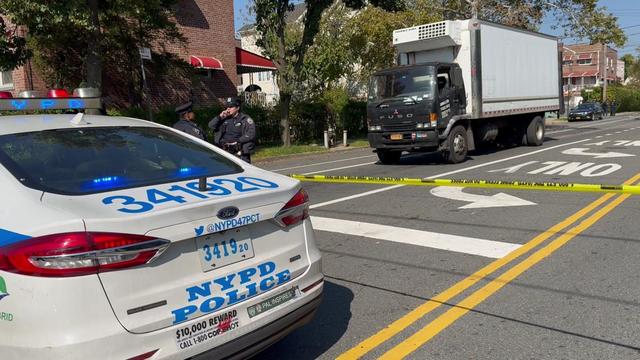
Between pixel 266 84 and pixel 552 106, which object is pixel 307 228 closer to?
pixel 552 106

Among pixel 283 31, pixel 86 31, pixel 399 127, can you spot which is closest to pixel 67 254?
pixel 399 127

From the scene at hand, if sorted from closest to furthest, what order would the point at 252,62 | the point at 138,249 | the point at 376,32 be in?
the point at 138,249 < the point at 252,62 < the point at 376,32

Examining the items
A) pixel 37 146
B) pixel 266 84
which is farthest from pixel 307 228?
pixel 266 84

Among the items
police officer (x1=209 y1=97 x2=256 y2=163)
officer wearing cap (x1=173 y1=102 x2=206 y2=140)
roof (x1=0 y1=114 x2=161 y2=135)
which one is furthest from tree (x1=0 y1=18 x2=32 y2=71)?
roof (x1=0 y1=114 x2=161 y2=135)

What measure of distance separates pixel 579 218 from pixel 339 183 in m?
4.84

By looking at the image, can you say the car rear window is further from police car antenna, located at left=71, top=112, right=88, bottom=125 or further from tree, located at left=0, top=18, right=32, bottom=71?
tree, located at left=0, top=18, right=32, bottom=71

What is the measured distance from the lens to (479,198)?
859 cm

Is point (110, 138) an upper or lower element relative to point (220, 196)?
upper

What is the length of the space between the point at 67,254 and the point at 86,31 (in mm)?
13695

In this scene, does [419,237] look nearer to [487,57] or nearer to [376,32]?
[487,57]

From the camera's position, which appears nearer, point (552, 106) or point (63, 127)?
point (63, 127)

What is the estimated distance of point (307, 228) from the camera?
3.43m

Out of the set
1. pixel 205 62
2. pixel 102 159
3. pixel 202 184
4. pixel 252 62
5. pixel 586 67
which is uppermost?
pixel 586 67

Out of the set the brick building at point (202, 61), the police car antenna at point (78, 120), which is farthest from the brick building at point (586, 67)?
the police car antenna at point (78, 120)
